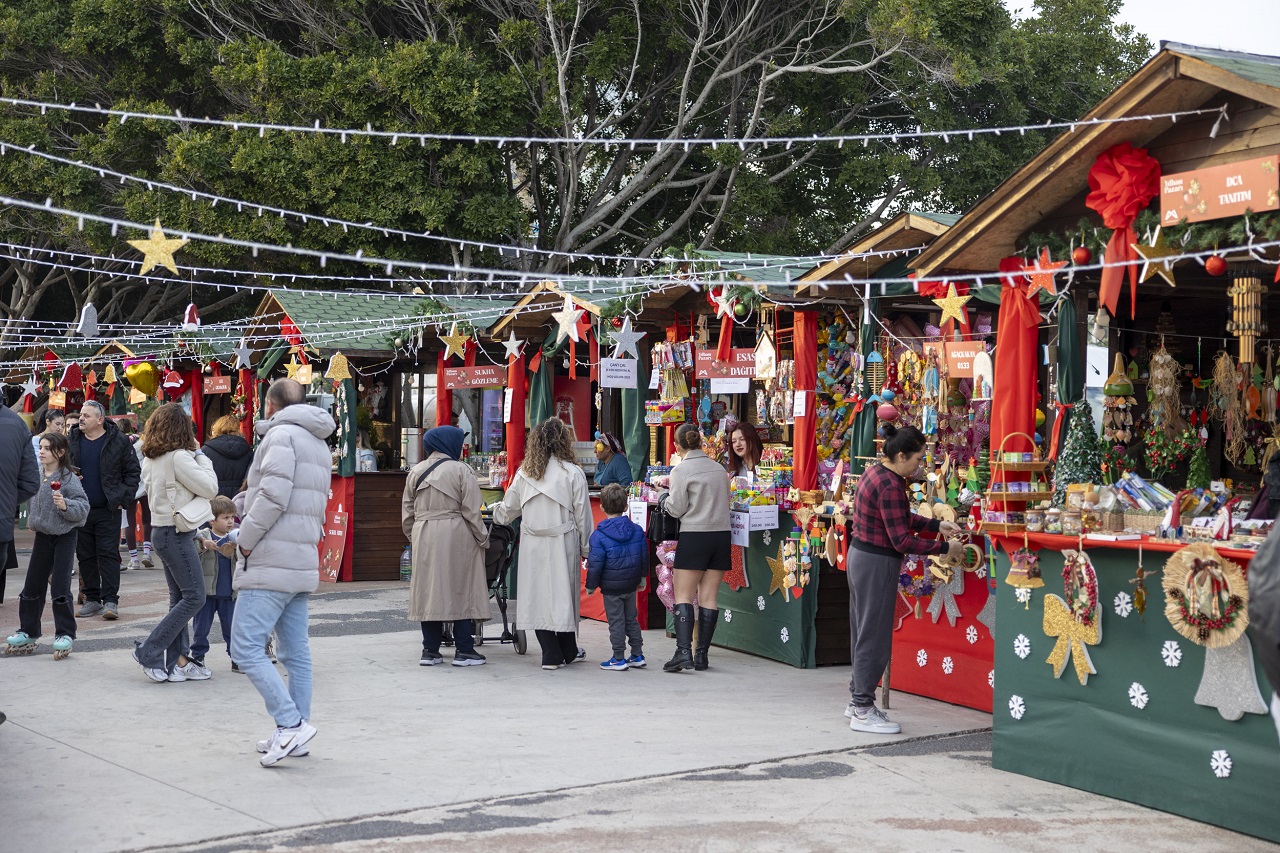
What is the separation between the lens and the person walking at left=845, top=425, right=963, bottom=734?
6.81 m

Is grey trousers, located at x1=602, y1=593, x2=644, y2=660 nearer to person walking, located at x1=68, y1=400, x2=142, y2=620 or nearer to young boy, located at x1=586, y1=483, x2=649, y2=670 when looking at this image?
young boy, located at x1=586, y1=483, x2=649, y2=670

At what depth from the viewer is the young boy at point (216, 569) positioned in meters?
8.30

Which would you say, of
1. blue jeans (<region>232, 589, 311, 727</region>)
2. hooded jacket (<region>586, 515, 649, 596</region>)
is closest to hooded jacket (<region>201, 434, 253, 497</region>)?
hooded jacket (<region>586, 515, 649, 596</region>)

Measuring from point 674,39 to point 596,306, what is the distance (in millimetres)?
8665

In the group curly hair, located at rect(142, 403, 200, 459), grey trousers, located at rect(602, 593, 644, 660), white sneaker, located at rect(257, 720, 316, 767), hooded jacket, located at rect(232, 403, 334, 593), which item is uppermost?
curly hair, located at rect(142, 403, 200, 459)

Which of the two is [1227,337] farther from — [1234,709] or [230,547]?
[230,547]

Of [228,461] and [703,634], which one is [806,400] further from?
[228,461]

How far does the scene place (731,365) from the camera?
10.1 metres

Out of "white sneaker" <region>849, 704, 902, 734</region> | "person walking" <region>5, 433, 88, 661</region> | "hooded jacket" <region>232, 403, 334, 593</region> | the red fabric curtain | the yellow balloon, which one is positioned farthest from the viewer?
the yellow balloon

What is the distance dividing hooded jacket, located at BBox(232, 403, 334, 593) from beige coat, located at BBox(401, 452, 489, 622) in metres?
2.63

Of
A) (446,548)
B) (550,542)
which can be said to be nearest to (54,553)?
(446,548)

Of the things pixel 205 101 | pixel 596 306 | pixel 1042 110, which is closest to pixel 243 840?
pixel 596 306

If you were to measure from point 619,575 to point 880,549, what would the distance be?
2621 mm

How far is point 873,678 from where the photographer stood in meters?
6.98
